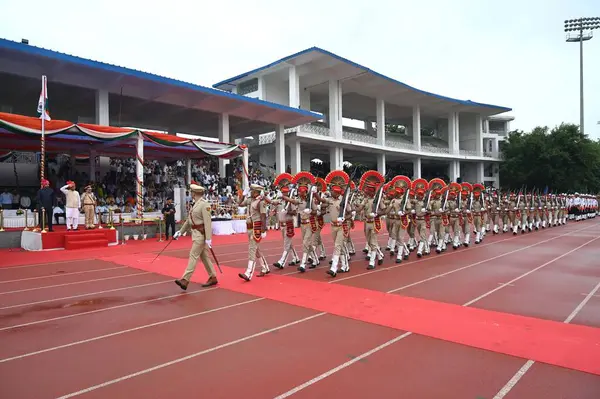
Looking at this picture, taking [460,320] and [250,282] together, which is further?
[250,282]

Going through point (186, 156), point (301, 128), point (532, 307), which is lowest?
point (532, 307)

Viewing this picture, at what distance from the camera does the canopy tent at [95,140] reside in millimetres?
13391

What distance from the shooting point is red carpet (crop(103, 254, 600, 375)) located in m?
4.18

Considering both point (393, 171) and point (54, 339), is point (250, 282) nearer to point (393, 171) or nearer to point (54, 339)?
point (54, 339)

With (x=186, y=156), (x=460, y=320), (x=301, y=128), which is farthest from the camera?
(x=301, y=128)

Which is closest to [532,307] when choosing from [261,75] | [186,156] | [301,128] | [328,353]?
[328,353]

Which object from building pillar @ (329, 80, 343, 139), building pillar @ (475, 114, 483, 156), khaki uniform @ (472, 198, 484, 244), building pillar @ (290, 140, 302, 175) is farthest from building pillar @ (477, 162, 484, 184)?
khaki uniform @ (472, 198, 484, 244)

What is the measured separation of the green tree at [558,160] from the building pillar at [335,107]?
25.3 m

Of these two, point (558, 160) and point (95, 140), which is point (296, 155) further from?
point (558, 160)

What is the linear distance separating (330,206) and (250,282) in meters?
2.24

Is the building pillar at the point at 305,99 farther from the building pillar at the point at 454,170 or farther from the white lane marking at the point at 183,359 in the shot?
the white lane marking at the point at 183,359

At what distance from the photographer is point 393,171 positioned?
46281mm

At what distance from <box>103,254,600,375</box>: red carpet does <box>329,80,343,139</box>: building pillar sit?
84.6ft

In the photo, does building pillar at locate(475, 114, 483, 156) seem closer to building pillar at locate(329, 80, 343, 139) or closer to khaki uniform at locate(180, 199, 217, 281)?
building pillar at locate(329, 80, 343, 139)
